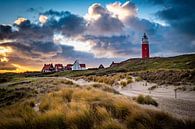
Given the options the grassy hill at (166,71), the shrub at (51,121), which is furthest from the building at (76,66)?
the shrub at (51,121)

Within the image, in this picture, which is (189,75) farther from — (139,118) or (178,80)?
(139,118)

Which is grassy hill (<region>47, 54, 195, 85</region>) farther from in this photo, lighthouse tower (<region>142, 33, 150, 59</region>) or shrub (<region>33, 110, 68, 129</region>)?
shrub (<region>33, 110, 68, 129</region>)

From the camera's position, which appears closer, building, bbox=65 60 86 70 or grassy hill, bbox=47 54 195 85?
grassy hill, bbox=47 54 195 85

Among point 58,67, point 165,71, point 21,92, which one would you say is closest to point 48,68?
point 58,67

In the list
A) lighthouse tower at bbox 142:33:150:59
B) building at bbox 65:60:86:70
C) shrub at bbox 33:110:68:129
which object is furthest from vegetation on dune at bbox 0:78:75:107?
building at bbox 65:60:86:70

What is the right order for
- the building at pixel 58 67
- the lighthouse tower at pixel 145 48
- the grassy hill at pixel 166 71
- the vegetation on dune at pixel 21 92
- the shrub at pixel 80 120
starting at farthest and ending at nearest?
the building at pixel 58 67
the lighthouse tower at pixel 145 48
the grassy hill at pixel 166 71
the vegetation on dune at pixel 21 92
the shrub at pixel 80 120

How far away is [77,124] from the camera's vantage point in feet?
22.7

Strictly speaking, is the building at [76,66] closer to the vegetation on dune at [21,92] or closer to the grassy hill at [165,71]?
the grassy hill at [165,71]

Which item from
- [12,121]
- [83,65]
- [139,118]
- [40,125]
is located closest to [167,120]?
[139,118]

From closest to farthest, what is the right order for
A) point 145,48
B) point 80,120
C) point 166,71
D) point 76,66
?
1. point 80,120
2. point 166,71
3. point 145,48
4. point 76,66

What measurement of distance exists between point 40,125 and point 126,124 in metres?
2.40

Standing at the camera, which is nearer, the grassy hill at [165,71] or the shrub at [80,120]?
the shrub at [80,120]

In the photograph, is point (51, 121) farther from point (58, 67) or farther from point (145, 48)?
point (58, 67)

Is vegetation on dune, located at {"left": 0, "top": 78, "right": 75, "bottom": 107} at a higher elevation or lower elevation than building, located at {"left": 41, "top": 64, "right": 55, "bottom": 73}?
lower
